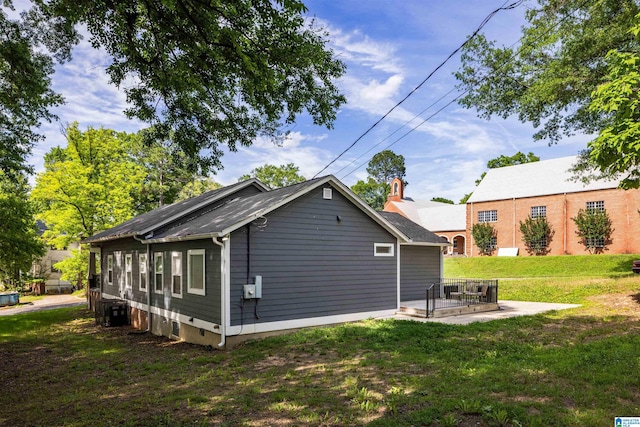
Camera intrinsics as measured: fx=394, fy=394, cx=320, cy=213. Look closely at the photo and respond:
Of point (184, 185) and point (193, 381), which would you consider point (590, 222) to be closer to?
point (193, 381)

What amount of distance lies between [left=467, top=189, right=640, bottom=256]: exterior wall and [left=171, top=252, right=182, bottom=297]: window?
31.3 meters

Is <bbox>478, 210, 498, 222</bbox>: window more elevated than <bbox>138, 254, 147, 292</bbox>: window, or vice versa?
<bbox>478, 210, 498, 222</bbox>: window

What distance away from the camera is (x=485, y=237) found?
1457 inches

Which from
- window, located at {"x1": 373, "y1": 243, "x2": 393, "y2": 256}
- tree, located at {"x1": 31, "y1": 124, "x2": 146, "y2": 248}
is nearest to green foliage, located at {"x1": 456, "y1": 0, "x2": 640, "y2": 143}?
window, located at {"x1": 373, "y1": 243, "x2": 393, "y2": 256}

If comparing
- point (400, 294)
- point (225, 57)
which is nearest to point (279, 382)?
point (225, 57)

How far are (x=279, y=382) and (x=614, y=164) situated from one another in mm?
10598

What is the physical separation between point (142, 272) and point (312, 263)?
23.0 feet

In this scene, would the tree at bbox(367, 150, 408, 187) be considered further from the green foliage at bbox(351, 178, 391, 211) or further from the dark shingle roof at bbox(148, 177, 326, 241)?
the dark shingle roof at bbox(148, 177, 326, 241)

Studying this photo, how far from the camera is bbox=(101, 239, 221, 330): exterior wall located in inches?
401

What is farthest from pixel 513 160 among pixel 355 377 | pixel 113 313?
pixel 355 377

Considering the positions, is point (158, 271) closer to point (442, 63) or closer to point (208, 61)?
point (208, 61)

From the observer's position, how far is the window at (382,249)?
42.6ft

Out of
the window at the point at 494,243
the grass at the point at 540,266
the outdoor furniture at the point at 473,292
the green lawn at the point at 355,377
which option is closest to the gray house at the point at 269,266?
the green lawn at the point at 355,377

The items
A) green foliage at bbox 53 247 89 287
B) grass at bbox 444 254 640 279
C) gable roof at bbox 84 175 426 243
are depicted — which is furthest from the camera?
grass at bbox 444 254 640 279
